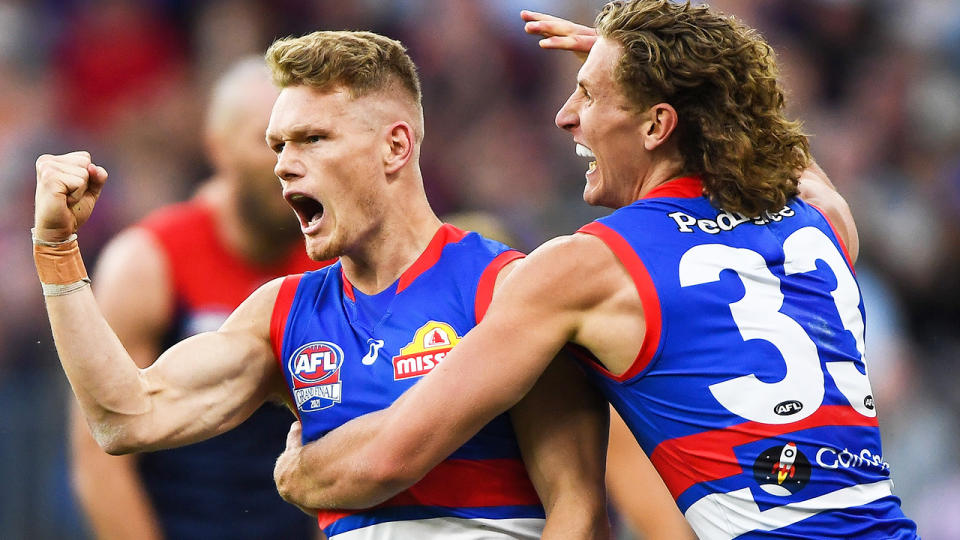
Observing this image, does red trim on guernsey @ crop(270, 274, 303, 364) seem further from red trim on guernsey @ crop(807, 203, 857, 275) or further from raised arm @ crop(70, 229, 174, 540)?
raised arm @ crop(70, 229, 174, 540)

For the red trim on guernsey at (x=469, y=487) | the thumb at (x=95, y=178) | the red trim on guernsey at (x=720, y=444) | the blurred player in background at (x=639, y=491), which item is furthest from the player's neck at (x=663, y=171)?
the blurred player in background at (x=639, y=491)

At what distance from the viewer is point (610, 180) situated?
10.3ft

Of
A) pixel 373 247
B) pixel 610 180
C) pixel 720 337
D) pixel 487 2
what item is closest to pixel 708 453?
pixel 720 337

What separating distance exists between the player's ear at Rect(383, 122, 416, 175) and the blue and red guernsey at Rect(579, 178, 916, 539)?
69 cm

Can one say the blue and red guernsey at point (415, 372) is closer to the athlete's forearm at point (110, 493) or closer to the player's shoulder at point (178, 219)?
the player's shoulder at point (178, 219)

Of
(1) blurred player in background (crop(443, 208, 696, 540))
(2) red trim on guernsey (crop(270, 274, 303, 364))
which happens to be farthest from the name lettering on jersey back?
(1) blurred player in background (crop(443, 208, 696, 540))

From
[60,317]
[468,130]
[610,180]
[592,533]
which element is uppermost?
[610,180]

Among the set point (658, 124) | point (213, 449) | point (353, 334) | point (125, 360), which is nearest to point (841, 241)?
point (658, 124)

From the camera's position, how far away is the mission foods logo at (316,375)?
10.2 ft

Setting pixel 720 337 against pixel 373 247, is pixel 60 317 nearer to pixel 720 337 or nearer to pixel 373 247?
pixel 373 247

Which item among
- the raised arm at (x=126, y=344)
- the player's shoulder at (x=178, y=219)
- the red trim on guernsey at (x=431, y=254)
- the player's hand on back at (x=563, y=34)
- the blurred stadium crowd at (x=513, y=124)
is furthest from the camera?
the blurred stadium crowd at (x=513, y=124)

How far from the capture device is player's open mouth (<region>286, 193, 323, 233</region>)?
10.6ft

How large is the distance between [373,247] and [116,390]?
773 millimetres

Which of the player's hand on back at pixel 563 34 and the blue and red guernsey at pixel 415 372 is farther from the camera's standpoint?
the player's hand on back at pixel 563 34
